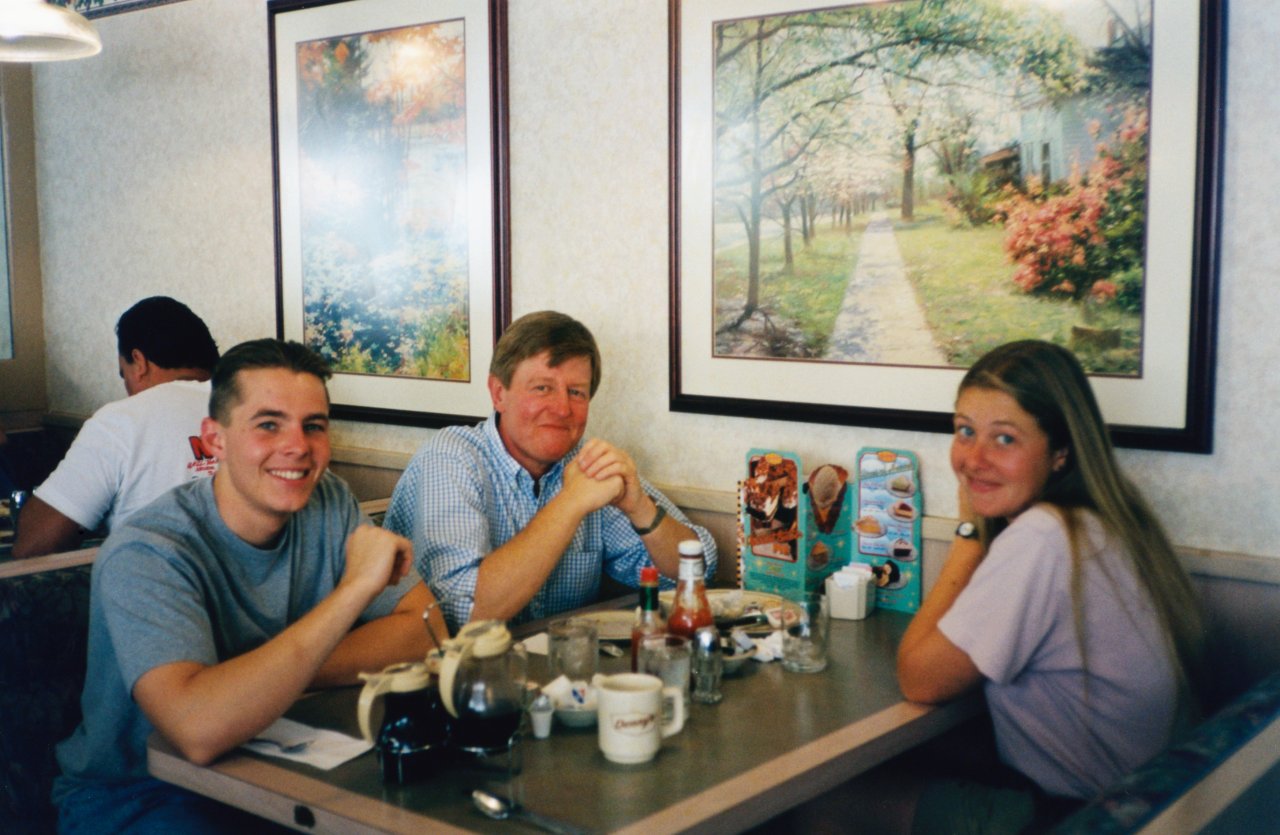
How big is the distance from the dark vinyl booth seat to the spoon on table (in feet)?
4.10

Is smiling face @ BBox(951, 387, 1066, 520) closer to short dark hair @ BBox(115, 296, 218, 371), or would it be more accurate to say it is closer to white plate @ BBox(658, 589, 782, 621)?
white plate @ BBox(658, 589, 782, 621)

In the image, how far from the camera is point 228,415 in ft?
6.49

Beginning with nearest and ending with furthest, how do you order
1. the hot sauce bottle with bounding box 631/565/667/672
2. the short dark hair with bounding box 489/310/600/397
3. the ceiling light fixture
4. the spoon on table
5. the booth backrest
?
the booth backrest, the spoon on table, the hot sauce bottle with bounding box 631/565/667/672, the short dark hair with bounding box 489/310/600/397, the ceiling light fixture

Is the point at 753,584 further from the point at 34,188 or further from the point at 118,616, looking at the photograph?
the point at 34,188

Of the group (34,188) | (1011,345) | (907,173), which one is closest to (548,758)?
(1011,345)

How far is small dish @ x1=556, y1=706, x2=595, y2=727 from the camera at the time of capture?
5.76 ft

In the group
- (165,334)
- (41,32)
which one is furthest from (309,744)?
(41,32)

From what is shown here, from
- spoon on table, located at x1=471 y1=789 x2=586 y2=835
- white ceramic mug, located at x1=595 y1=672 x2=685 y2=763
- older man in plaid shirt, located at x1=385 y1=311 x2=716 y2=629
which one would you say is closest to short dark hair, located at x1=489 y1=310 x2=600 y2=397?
older man in plaid shirt, located at x1=385 y1=311 x2=716 y2=629

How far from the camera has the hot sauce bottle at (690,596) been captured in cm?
200

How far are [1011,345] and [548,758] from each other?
1041mm

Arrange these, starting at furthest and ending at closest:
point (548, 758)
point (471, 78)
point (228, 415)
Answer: point (471, 78) → point (228, 415) → point (548, 758)

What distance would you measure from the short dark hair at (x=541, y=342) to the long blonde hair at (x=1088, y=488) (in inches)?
36.1

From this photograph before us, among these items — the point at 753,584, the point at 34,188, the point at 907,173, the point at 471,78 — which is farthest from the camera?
the point at 34,188

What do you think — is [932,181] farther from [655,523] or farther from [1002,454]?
[655,523]
